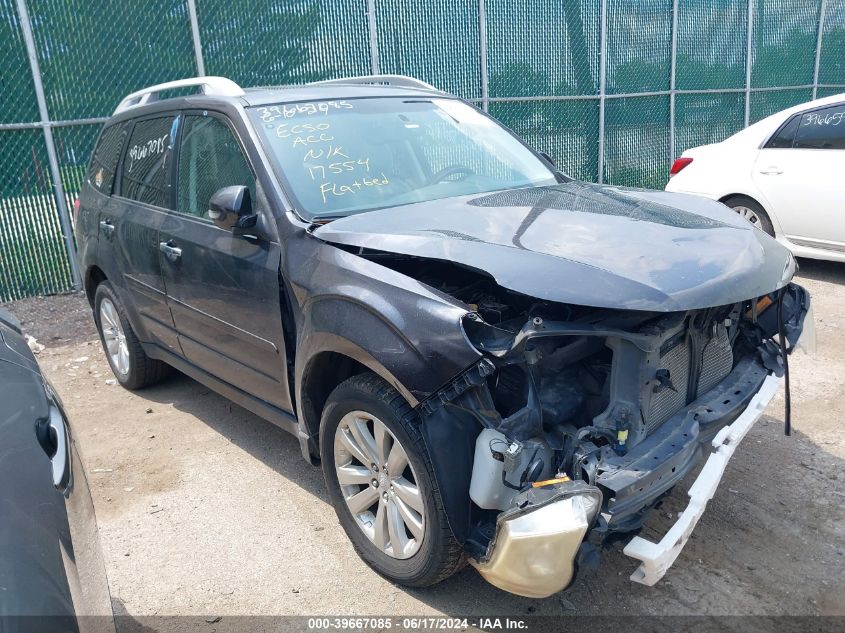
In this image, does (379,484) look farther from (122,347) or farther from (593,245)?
(122,347)

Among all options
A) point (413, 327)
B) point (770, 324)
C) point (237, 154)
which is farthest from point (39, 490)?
point (770, 324)

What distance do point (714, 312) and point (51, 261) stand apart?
7.12 meters

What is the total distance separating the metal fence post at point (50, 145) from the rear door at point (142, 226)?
3124 millimetres

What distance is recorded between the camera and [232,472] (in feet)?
13.5

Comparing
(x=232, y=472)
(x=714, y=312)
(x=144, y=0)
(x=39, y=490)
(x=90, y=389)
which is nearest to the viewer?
(x=39, y=490)

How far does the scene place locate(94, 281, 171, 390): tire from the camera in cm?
511

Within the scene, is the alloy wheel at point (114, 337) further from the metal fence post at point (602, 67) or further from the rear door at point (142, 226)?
the metal fence post at point (602, 67)

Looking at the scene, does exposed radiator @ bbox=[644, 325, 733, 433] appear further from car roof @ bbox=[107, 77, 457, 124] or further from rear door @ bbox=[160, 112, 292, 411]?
car roof @ bbox=[107, 77, 457, 124]

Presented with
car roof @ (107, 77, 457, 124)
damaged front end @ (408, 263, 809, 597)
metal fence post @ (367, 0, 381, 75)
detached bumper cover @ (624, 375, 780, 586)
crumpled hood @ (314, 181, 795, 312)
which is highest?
metal fence post @ (367, 0, 381, 75)

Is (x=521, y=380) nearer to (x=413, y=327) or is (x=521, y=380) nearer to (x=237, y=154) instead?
(x=413, y=327)

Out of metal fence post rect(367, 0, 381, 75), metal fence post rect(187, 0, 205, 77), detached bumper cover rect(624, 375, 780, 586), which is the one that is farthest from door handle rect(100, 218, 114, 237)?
metal fence post rect(367, 0, 381, 75)

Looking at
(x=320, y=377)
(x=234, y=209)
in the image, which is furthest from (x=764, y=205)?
(x=234, y=209)

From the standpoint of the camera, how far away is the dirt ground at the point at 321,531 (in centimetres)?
293

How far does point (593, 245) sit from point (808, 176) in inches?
195
